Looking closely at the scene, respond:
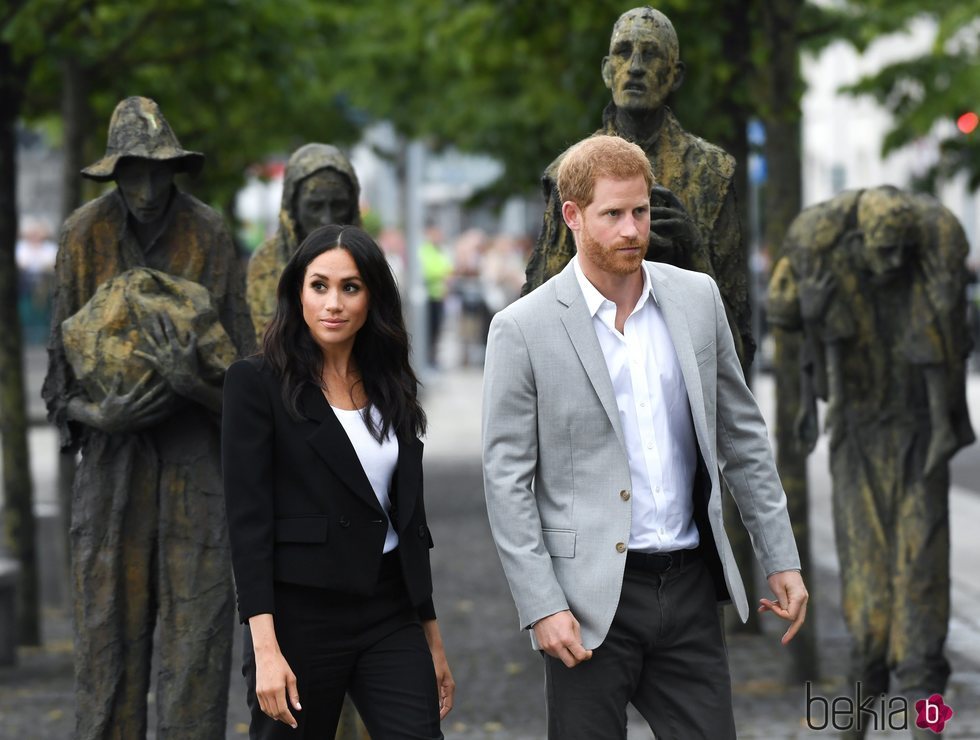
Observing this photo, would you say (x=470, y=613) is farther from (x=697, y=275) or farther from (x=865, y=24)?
(x=697, y=275)

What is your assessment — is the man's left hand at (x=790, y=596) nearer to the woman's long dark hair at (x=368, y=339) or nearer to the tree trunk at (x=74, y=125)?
the woman's long dark hair at (x=368, y=339)

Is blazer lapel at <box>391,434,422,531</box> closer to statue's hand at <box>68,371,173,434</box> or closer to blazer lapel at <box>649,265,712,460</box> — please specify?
blazer lapel at <box>649,265,712,460</box>

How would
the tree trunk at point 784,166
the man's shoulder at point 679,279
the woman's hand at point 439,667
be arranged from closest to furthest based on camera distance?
the man's shoulder at point 679,279
the woman's hand at point 439,667
the tree trunk at point 784,166

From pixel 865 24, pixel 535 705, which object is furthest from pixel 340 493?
pixel 865 24

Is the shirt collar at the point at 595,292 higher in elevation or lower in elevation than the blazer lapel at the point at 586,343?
higher

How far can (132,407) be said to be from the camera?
22.1ft

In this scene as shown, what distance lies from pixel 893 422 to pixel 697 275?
2939mm

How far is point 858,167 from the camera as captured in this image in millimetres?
53062

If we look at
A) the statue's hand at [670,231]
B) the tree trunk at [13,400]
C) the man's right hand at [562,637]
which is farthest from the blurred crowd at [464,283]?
the man's right hand at [562,637]

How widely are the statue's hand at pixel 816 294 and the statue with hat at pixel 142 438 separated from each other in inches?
91.5

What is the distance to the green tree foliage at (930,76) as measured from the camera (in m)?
14.9

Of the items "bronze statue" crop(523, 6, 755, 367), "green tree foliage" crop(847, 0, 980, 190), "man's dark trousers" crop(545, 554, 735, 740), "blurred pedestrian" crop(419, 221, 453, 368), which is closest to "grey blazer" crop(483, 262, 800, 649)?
"man's dark trousers" crop(545, 554, 735, 740)

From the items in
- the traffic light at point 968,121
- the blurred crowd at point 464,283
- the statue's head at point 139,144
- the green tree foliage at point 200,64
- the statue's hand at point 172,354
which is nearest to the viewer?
the statue's hand at point 172,354

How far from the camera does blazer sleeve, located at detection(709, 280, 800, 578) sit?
527cm
